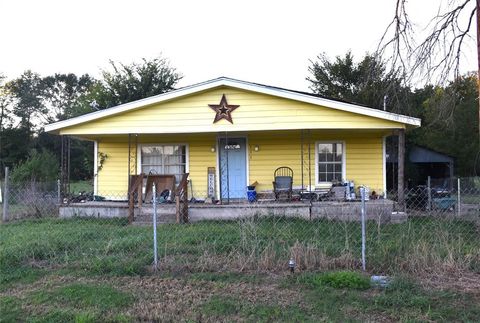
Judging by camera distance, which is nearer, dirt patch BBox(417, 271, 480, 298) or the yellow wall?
dirt patch BBox(417, 271, 480, 298)

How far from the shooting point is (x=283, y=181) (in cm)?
1477

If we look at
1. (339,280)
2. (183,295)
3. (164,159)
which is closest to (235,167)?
(164,159)

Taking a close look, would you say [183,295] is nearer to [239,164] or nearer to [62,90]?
[239,164]

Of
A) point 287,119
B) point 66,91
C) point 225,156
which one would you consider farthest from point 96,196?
point 66,91

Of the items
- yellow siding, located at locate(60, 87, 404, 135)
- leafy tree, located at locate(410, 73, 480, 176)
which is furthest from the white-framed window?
leafy tree, located at locate(410, 73, 480, 176)

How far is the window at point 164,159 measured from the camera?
52.3 feet

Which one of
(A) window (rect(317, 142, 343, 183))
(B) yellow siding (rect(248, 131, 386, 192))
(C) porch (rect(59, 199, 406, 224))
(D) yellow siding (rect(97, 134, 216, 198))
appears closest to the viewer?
(C) porch (rect(59, 199, 406, 224))

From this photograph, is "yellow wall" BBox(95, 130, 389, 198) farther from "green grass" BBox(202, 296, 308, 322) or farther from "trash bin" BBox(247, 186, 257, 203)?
"green grass" BBox(202, 296, 308, 322)

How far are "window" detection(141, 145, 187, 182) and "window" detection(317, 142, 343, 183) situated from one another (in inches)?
182

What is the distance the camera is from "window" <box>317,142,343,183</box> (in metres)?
15.2

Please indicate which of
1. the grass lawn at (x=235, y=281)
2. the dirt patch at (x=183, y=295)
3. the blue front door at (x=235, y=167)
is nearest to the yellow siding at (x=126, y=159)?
the blue front door at (x=235, y=167)

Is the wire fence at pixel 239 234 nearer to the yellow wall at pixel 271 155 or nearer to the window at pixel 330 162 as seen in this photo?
the yellow wall at pixel 271 155

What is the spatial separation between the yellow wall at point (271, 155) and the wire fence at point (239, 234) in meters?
0.55

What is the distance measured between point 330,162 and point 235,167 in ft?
10.4
